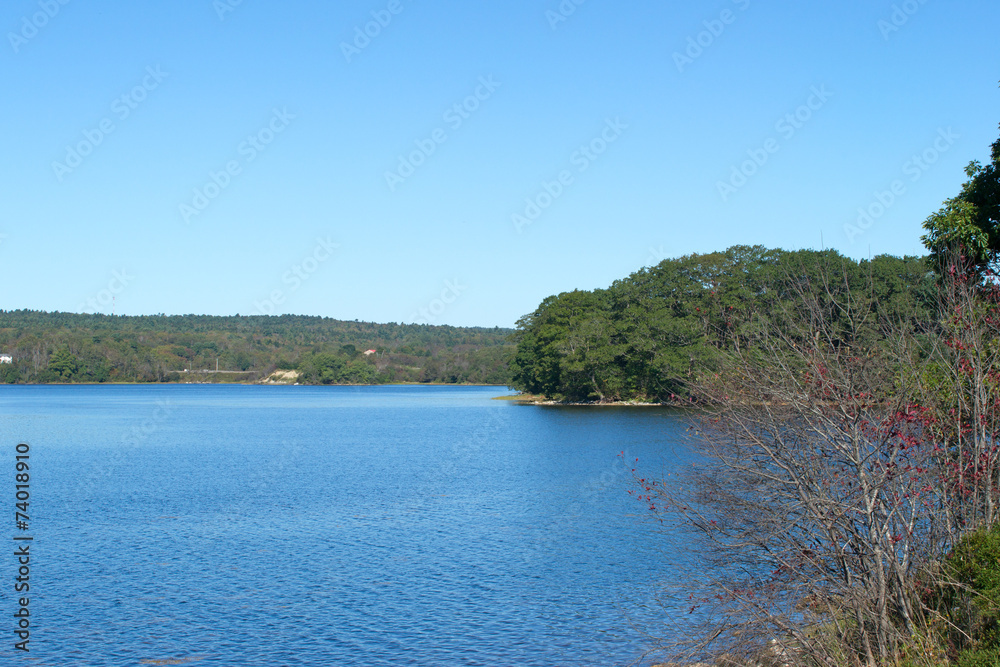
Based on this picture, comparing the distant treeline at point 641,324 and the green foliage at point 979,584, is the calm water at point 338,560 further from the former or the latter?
the distant treeline at point 641,324

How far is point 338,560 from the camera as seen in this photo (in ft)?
67.1

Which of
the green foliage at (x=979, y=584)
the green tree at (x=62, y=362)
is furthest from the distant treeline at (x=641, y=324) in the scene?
the green tree at (x=62, y=362)

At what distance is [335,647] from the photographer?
14.5 m

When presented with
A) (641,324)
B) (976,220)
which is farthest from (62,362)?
(976,220)

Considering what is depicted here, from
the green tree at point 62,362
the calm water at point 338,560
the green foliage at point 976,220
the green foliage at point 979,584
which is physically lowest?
the calm water at point 338,560

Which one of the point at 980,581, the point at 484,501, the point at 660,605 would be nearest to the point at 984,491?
the point at 980,581

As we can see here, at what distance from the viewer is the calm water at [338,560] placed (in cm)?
1462

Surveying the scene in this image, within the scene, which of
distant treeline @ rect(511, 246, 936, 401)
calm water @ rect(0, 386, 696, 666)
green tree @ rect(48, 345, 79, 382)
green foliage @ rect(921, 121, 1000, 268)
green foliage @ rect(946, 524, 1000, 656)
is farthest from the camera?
green tree @ rect(48, 345, 79, 382)

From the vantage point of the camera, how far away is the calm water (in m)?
14.6

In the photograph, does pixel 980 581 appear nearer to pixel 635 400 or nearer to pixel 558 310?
pixel 635 400

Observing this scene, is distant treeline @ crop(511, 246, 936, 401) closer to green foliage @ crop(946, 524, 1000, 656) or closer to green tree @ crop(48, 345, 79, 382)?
green foliage @ crop(946, 524, 1000, 656)

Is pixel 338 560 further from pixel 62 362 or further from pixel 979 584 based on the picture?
pixel 62 362

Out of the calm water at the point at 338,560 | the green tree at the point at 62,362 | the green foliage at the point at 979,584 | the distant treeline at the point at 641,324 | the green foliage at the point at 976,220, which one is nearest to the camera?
the green foliage at the point at 979,584

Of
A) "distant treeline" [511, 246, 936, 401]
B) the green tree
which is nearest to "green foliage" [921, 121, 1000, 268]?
"distant treeline" [511, 246, 936, 401]
